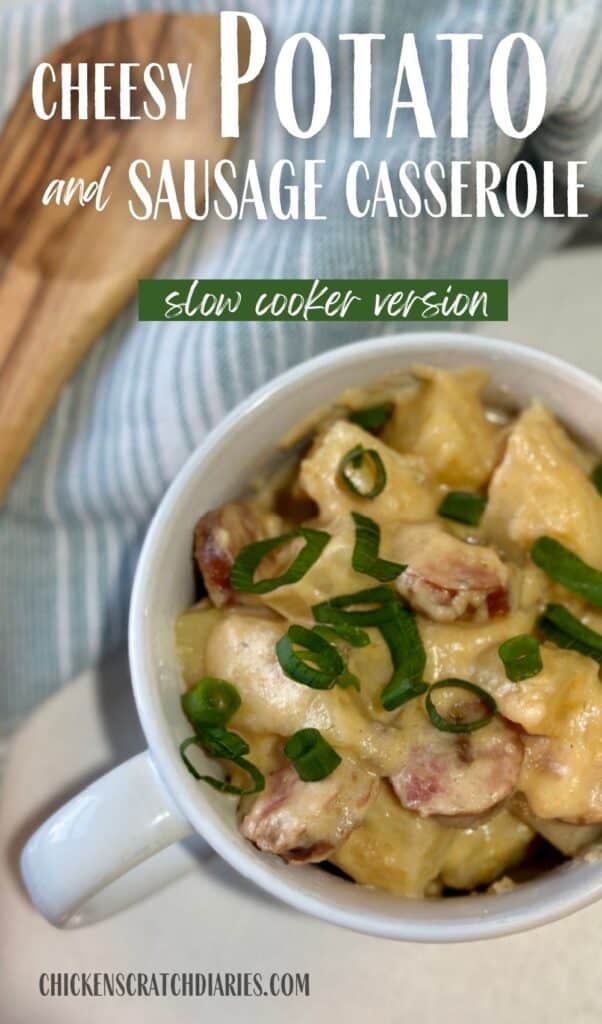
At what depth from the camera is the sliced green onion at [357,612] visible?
0.78m

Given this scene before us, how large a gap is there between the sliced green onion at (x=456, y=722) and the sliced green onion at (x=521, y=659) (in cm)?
3

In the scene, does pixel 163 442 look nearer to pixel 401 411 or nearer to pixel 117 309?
pixel 117 309

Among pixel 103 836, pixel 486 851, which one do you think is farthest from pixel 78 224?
pixel 486 851

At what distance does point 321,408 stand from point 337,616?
20 centimetres

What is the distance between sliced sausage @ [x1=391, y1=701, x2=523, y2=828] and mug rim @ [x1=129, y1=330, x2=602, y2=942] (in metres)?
0.07

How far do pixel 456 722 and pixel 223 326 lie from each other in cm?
47

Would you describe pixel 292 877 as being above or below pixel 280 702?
below

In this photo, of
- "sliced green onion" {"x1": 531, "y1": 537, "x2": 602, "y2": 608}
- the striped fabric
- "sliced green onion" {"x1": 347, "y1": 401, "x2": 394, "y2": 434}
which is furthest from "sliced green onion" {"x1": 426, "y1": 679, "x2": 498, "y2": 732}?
the striped fabric

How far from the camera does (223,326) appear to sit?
103cm

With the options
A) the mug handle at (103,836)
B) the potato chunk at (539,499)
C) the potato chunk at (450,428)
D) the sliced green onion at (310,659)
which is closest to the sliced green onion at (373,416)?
the potato chunk at (450,428)

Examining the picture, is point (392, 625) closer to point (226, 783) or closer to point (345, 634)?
point (345, 634)

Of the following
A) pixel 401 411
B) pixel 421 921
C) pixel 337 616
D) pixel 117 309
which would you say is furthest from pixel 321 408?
pixel 421 921

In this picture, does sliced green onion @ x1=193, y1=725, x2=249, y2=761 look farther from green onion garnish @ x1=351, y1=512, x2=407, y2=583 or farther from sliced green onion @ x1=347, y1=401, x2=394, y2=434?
sliced green onion @ x1=347, y1=401, x2=394, y2=434

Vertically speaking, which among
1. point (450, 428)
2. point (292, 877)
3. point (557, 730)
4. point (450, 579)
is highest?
point (450, 428)
